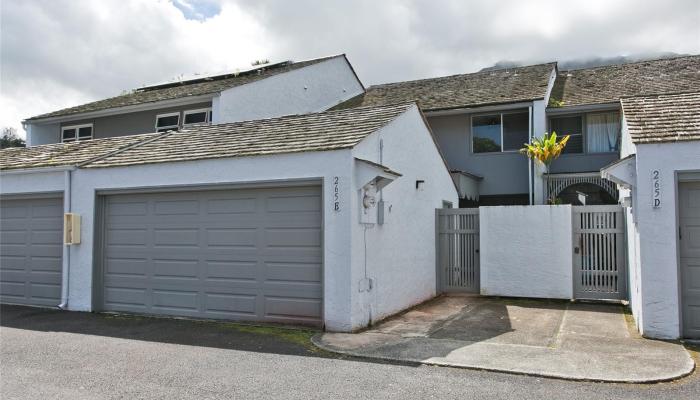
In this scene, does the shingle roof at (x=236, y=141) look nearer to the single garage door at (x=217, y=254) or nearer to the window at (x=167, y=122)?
the single garage door at (x=217, y=254)

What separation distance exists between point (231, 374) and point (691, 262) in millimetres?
6523

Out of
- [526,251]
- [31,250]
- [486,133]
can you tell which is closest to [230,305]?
[31,250]

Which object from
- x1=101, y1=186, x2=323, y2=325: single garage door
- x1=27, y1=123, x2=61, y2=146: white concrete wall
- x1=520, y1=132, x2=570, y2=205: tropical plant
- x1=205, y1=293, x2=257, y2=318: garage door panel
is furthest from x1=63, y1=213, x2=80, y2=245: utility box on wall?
x1=520, y1=132, x2=570, y2=205: tropical plant

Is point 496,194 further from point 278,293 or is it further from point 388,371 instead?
point 388,371

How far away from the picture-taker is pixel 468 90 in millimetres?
20312

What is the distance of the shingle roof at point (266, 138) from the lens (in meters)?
9.04

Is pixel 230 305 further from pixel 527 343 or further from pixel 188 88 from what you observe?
pixel 188 88

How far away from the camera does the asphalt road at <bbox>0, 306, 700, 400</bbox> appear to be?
17.8 feet

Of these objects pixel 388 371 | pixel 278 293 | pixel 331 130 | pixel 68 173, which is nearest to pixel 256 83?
pixel 68 173

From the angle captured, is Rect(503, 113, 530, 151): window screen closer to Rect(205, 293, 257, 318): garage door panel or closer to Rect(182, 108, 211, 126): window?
Rect(182, 108, 211, 126): window

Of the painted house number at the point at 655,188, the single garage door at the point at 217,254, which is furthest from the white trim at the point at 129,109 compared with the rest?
the painted house number at the point at 655,188

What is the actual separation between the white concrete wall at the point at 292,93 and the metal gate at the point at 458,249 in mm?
7621

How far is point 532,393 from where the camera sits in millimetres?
5422

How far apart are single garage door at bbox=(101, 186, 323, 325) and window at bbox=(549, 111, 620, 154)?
13.2 m
